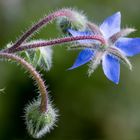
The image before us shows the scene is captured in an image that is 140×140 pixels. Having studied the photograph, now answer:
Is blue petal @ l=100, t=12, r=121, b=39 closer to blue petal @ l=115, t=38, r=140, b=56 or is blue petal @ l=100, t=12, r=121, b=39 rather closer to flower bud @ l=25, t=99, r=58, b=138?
blue petal @ l=115, t=38, r=140, b=56

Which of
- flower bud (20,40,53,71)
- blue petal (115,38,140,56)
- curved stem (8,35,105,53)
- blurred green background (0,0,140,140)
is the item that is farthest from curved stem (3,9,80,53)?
blurred green background (0,0,140,140)

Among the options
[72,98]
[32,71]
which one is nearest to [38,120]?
[32,71]

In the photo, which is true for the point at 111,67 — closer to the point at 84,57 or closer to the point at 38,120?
the point at 84,57

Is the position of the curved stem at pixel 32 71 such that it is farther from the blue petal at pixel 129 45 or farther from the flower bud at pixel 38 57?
the blue petal at pixel 129 45

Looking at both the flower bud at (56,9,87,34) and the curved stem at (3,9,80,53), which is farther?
the flower bud at (56,9,87,34)

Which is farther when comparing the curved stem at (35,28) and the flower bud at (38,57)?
the flower bud at (38,57)

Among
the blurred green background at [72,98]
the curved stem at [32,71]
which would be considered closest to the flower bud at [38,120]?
the curved stem at [32,71]
